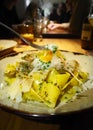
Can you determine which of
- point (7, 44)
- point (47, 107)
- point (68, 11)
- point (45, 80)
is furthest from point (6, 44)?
point (68, 11)

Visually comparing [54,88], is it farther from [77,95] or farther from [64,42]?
[64,42]

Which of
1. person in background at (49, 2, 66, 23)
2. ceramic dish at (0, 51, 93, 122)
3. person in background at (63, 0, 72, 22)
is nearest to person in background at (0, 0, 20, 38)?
person in background at (49, 2, 66, 23)

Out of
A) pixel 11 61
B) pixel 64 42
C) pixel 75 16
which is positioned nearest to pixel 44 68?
pixel 11 61

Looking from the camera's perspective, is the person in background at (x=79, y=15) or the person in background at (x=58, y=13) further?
the person in background at (x=58, y=13)

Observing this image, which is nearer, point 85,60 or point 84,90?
point 84,90

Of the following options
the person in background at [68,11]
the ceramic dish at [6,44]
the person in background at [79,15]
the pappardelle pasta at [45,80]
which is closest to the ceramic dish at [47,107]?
the pappardelle pasta at [45,80]

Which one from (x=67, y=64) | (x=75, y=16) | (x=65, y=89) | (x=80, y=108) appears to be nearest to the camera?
(x=80, y=108)

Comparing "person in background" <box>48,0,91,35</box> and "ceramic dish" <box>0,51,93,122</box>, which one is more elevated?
"ceramic dish" <box>0,51,93,122</box>

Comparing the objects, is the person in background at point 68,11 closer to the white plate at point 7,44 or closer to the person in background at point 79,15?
the person in background at point 79,15

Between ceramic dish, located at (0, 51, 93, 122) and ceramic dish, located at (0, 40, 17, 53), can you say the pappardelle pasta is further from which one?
ceramic dish, located at (0, 40, 17, 53)

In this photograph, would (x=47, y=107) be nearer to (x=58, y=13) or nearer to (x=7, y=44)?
(x=7, y=44)

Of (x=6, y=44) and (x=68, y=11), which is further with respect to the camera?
(x=68, y=11)
